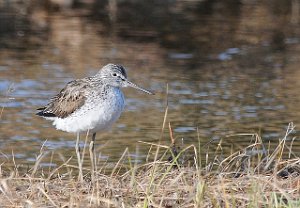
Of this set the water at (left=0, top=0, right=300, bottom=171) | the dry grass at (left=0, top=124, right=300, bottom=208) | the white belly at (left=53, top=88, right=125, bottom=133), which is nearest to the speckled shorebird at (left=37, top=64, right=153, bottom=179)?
the white belly at (left=53, top=88, right=125, bottom=133)

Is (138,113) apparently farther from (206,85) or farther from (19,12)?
(19,12)

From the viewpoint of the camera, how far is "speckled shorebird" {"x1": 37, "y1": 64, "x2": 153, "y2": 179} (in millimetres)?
8031

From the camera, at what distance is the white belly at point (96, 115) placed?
26.3 ft

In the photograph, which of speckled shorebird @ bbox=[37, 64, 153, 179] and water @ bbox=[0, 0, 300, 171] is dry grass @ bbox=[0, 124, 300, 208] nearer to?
water @ bbox=[0, 0, 300, 171]

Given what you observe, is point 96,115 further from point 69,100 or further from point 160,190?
point 160,190

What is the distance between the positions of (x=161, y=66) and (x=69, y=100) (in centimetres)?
569

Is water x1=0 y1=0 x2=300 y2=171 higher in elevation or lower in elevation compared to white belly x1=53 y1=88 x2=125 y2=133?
lower

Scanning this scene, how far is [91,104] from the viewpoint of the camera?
8133 millimetres

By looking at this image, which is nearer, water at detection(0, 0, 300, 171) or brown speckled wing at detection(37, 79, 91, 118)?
brown speckled wing at detection(37, 79, 91, 118)

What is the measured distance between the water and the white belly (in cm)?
67

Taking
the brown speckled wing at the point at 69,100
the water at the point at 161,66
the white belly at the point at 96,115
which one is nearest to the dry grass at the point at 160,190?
the water at the point at 161,66

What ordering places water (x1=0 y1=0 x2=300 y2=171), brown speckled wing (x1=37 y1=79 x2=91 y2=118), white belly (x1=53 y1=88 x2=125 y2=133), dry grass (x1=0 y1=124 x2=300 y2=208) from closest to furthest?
dry grass (x1=0 y1=124 x2=300 y2=208)
white belly (x1=53 y1=88 x2=125 y2=133)
brown speckled wing (x1=37 y1=79 x2=91 y2=118)
water (x1=0 y1=0 x2=300 y2=171)

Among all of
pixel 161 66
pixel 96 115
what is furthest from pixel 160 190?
pixel 161 66

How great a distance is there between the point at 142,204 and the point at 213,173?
3.25 ft
